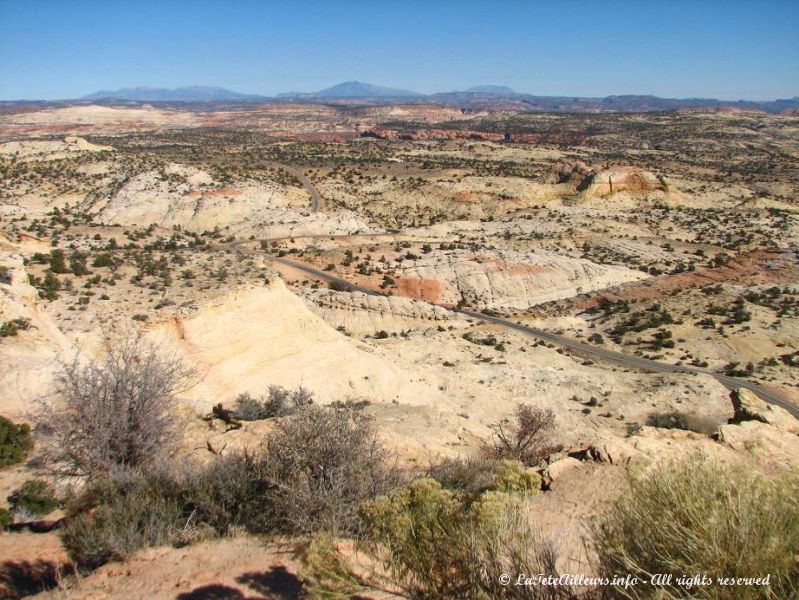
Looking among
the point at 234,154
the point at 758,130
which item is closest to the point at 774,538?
the point at 234,154

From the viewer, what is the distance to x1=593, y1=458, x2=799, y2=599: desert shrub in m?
4.42

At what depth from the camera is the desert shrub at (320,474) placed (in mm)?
8562

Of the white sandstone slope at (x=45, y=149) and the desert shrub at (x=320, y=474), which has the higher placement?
the white sandstone slope at (x=45, y=149)

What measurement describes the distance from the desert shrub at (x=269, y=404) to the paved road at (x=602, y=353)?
21.2m

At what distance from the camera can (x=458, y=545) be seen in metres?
5.97

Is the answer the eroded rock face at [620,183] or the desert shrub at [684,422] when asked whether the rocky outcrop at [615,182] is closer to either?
the eroded rock face at [620,183]

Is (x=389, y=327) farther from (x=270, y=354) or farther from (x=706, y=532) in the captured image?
(x=706, y=532)

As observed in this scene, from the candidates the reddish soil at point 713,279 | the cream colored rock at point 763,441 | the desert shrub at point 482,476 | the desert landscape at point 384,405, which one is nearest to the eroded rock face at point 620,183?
the desert landscape at point 384,405

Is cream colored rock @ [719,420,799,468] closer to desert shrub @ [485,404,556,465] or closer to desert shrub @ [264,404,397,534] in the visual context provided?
desert shrub @ [485,404,556,465]

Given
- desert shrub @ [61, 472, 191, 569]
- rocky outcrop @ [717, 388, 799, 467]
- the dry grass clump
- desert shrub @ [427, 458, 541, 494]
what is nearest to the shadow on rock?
desert shrub @ [61, 472, 191, 569]

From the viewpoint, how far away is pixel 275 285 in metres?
20.3

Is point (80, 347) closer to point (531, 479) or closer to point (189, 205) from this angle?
point (531, 479)

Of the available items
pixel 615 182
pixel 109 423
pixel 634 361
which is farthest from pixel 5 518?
pixel 615 182

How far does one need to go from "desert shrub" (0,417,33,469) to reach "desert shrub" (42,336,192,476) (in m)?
0.60
